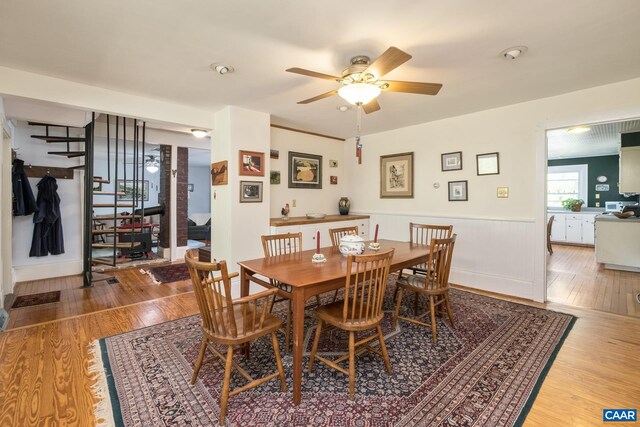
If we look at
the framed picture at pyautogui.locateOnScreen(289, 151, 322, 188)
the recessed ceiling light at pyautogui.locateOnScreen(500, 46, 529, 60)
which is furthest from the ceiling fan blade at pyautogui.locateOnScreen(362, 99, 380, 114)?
the framed picture at pyautogui.locateOnScreen(289, 151, 322, 188)

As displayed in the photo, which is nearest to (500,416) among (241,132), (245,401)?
(245,401)

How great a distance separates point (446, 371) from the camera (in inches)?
84.7

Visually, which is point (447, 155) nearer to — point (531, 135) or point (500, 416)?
point (531, 135)

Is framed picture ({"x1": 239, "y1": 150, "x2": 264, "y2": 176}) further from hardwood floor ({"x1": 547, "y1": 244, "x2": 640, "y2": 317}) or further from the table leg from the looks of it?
hardwood floor ({"x1": 547, "y1": 244, "x2": 640, "y2": 317})

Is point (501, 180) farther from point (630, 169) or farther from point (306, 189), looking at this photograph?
point (630, 169)

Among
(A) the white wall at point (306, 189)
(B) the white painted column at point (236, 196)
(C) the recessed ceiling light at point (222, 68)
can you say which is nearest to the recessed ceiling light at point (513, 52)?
(C) the recessed ceiling light at point (222, 68)

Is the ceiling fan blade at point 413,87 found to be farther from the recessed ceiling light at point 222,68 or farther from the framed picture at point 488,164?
the framed picture at point 488,164

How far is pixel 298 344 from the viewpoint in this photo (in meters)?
1.80

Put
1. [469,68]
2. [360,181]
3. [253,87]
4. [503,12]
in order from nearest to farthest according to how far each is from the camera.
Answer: [503,12], [469,68], [253,87], [360,181]

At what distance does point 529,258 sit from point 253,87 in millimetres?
3762

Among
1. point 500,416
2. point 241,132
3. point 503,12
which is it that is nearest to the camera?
point 500,416

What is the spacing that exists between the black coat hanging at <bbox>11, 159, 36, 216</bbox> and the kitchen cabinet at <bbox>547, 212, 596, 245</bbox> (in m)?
10.3

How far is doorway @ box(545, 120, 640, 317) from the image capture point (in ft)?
12.4

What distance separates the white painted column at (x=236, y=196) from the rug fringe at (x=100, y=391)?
160 centimetres
